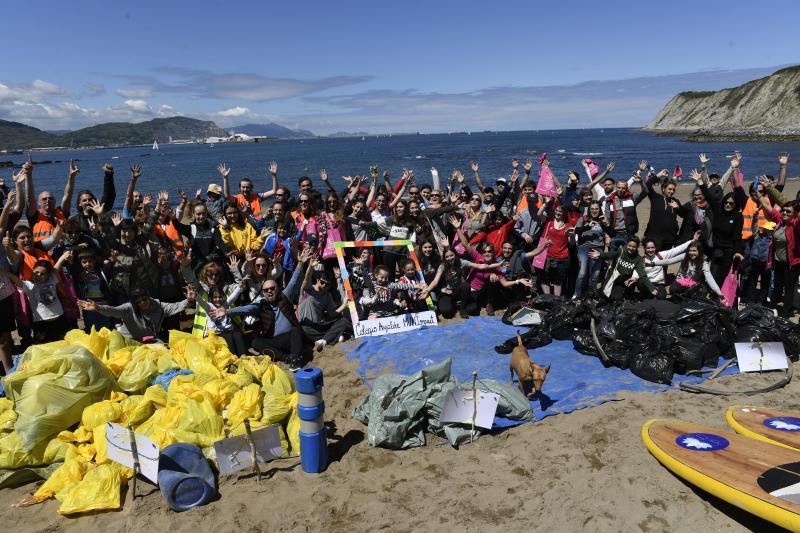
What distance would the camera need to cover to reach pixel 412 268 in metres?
8.44

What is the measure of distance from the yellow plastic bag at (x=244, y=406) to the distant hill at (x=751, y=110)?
300 ft

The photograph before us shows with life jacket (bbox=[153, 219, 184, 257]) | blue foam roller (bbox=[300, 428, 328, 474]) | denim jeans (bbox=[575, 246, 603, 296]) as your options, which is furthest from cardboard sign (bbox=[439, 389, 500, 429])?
life jacket (bbox=[153, 219, 184, 257])

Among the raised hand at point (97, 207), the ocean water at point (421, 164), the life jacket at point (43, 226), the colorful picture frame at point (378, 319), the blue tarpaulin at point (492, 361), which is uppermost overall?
the ocean water at point (421, 164)

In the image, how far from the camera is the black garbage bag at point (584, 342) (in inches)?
262

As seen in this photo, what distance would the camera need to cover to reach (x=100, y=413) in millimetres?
4574

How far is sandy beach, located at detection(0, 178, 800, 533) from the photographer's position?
12.5 ft

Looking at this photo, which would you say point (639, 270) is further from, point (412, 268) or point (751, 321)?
point (412, 268)

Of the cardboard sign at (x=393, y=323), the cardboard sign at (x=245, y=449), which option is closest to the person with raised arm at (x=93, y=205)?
the cardboard sign at (x=393, y=323)

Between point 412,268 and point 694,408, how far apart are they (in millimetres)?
4559

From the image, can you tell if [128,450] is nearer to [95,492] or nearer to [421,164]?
[95,492]

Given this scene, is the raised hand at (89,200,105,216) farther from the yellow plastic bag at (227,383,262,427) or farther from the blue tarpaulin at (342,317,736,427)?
the yellow plastic bag at (227,383,262,427)

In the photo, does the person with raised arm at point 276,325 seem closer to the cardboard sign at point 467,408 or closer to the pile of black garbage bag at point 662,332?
the cardboard sign at point 467,408

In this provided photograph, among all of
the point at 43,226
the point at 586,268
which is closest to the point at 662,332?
the point at 586,268

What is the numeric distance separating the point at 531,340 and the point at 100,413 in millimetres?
5327
